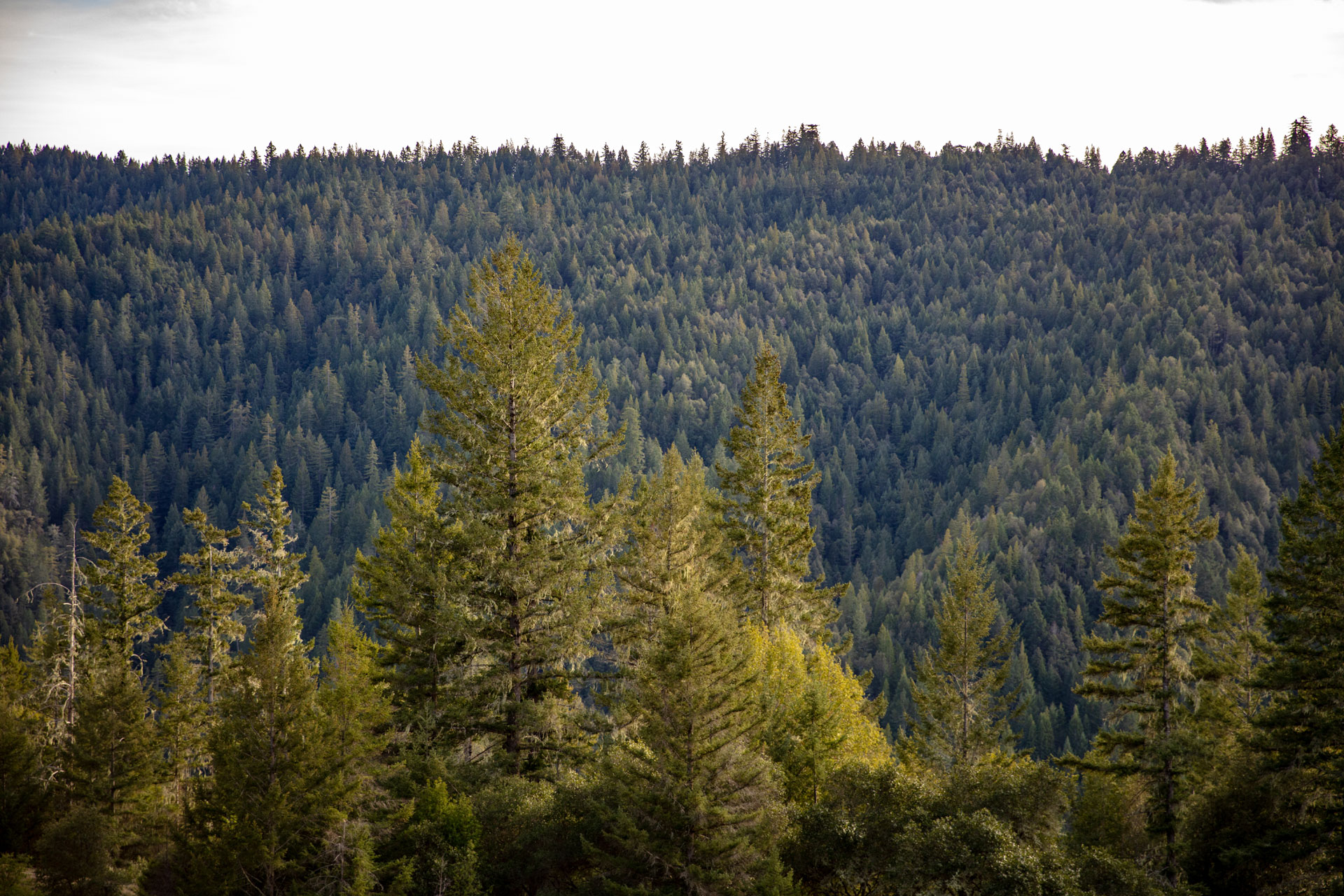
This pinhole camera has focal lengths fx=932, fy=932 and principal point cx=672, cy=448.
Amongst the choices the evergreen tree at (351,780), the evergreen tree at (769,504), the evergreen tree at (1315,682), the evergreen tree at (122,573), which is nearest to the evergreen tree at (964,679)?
the evergreen tree at (769,504)

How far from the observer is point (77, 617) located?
30.0 metres

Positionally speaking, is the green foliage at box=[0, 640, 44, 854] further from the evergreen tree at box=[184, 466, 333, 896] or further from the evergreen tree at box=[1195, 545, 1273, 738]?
the evergreen tree at box=[1195, 545, 1273, 738]

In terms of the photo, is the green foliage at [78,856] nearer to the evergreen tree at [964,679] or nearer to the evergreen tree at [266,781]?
the evergreen tree at [266,781]

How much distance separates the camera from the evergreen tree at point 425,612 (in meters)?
23.3

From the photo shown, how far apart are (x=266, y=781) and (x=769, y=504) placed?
18723mm

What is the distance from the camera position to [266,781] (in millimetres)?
19031

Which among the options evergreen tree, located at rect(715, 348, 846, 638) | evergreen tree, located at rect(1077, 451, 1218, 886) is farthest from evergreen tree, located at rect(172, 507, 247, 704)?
evergreen tree, located at rect(1077, 451, 1218, 886)

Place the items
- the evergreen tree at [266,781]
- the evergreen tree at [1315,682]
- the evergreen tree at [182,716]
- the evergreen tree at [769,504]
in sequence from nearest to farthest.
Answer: the evergreen tree at [266,781], the evergreen tree at [1315,682], the evergreen tree at [769,504], the evergreen tree at [182,716]

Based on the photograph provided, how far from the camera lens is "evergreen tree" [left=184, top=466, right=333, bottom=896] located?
18.2m

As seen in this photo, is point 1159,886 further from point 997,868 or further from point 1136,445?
point 1136,445

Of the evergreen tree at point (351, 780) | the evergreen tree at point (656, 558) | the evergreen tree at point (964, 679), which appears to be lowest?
the evergreen tree at point (964, 679)

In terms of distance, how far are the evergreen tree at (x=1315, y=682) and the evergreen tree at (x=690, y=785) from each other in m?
13.0

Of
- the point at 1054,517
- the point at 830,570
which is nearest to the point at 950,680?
the point at 1054,517

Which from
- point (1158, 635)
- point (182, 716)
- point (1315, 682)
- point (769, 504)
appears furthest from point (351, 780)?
point (1315, 682)
